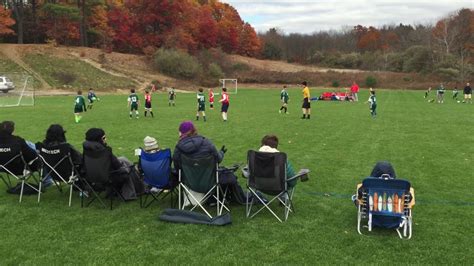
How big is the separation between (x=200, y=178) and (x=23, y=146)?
3430mm

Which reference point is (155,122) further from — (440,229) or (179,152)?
A: (440,229)

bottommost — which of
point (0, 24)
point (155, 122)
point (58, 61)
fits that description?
point (155, 122)

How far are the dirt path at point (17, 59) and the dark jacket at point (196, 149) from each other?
4772 cm

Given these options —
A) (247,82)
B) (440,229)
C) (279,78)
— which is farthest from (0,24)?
(440,229)

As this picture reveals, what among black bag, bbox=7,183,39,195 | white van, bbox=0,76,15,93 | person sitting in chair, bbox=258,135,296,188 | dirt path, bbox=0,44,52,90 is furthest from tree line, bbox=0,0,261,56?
person sitting in chair, bbox=258,135,296,188

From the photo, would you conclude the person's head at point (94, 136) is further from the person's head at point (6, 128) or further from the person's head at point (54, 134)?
the person's head at point (6, 128)

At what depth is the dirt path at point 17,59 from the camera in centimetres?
5122

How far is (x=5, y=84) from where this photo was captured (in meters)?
38.3

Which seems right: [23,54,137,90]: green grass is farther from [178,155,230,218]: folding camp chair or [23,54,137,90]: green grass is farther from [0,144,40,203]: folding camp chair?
[178,155,230,218]: folding camp chair

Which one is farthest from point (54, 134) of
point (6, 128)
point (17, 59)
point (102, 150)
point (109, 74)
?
point (17, 59)

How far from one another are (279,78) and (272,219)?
67.6m

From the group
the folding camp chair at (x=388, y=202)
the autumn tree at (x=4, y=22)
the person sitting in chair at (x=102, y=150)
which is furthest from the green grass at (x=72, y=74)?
the folding camp chair at (x=388, y=202)

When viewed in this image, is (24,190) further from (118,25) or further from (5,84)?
(118,25)

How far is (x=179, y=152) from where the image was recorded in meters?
6.84
